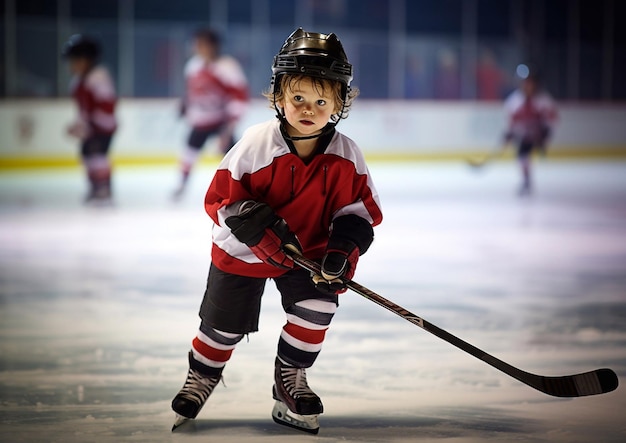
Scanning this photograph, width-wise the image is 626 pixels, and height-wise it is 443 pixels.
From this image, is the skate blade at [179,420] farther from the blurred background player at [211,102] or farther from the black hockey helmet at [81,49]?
the blurred background player at [211,102]

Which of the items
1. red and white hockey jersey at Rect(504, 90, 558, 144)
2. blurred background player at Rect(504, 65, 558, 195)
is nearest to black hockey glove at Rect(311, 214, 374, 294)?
blurred background player at Rect(504, 65, 558, 195)

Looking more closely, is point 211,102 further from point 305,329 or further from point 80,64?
point 305,329

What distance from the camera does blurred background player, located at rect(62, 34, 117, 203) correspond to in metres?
7.79

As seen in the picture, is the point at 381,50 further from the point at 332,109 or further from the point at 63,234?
the point at 332,109

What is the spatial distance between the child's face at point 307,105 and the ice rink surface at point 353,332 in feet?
2.07

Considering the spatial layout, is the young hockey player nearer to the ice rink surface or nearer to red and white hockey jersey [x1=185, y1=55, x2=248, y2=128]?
the ice rink surface

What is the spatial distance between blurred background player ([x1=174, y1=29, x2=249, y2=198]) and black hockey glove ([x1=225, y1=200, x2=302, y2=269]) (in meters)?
6.20

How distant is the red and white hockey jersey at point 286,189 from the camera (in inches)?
86.2

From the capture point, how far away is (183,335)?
3328mm

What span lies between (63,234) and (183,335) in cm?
289

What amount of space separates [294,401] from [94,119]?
234 inches

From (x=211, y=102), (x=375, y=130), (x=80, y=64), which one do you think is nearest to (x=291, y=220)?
(x=80, y=64)

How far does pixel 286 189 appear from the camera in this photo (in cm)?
221

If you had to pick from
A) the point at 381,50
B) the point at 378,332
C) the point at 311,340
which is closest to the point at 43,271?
the point at 378,332
